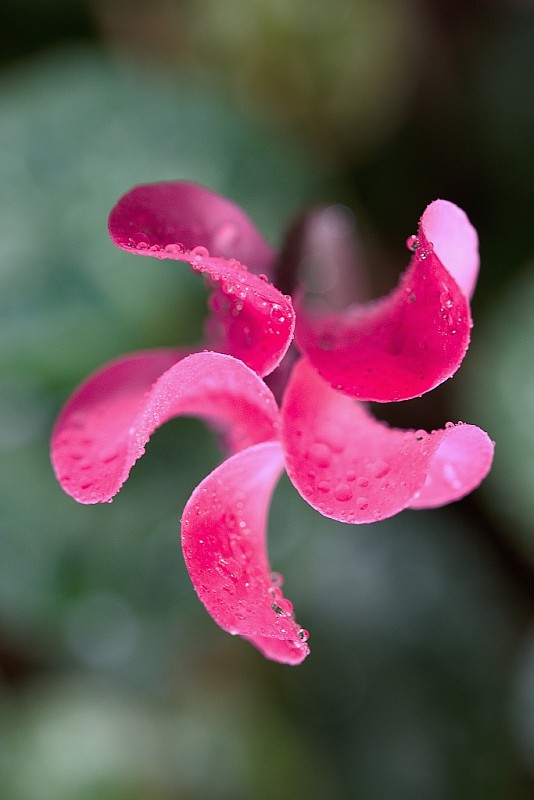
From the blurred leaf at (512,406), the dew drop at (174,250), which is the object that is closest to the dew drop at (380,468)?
the dew drop at (174,250)

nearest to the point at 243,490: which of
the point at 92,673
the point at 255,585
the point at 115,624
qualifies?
the point at 255,585

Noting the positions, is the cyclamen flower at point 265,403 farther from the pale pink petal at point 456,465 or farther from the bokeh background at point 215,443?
the bokeh background at point 215,443

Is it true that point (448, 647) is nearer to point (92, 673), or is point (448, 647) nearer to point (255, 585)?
point (92, 673)

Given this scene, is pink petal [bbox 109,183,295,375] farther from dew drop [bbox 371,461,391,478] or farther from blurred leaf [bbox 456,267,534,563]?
blurred leaf [bbox 456,267,534,563]

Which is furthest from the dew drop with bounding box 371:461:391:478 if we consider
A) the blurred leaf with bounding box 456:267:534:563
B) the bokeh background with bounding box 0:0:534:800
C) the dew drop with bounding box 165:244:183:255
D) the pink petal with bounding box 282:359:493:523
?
the blurred leaf with bounding box 456:267:534:563

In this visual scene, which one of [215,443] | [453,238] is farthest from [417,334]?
[215,443]
